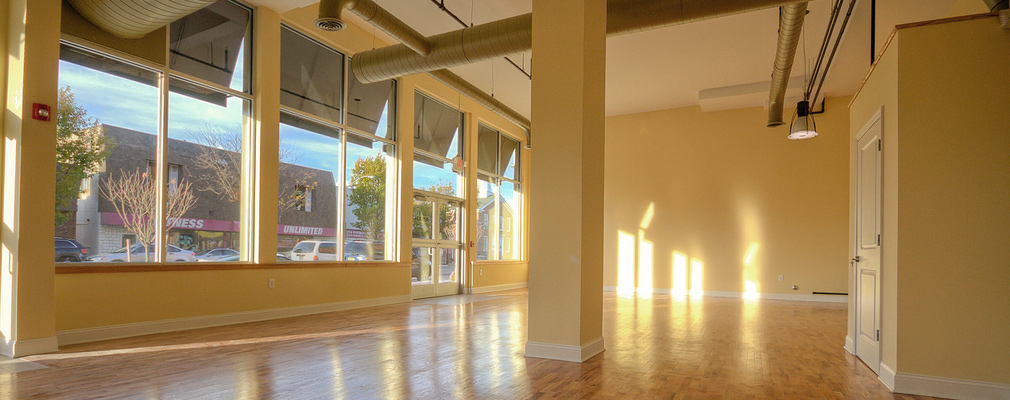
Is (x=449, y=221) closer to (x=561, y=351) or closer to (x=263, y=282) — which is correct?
(x=263, y=282)

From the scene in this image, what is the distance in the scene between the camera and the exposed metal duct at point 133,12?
5055 mm

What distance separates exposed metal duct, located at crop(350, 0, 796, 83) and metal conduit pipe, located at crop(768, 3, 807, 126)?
25.7 inches

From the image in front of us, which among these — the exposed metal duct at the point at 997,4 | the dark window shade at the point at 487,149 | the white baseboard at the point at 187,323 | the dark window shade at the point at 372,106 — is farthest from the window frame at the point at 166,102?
the exposed metal duct at the point at 997,4

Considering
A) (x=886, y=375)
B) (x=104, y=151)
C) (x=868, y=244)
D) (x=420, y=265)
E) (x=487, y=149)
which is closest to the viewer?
(x=886, y=375)

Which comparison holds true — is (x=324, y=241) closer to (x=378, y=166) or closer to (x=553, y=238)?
(x=378, y=166)

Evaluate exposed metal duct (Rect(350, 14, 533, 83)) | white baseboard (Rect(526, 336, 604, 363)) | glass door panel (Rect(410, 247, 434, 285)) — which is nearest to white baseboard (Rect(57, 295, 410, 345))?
glass door panel (Rect(410, 247, 434, 285))

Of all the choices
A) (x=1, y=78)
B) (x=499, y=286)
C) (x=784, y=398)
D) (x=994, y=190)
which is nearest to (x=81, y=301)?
(x=1, y=78)

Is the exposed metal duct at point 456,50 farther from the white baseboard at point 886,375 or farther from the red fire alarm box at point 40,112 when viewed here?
the white baseboard at point 886,375

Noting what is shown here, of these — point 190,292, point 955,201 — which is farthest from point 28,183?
point 955,201

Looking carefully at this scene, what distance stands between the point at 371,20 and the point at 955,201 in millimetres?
5462

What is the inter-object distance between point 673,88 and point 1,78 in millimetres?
10178

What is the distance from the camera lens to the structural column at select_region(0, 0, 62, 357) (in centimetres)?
473

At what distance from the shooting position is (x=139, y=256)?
603cm

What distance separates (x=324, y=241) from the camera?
841 centimetres
